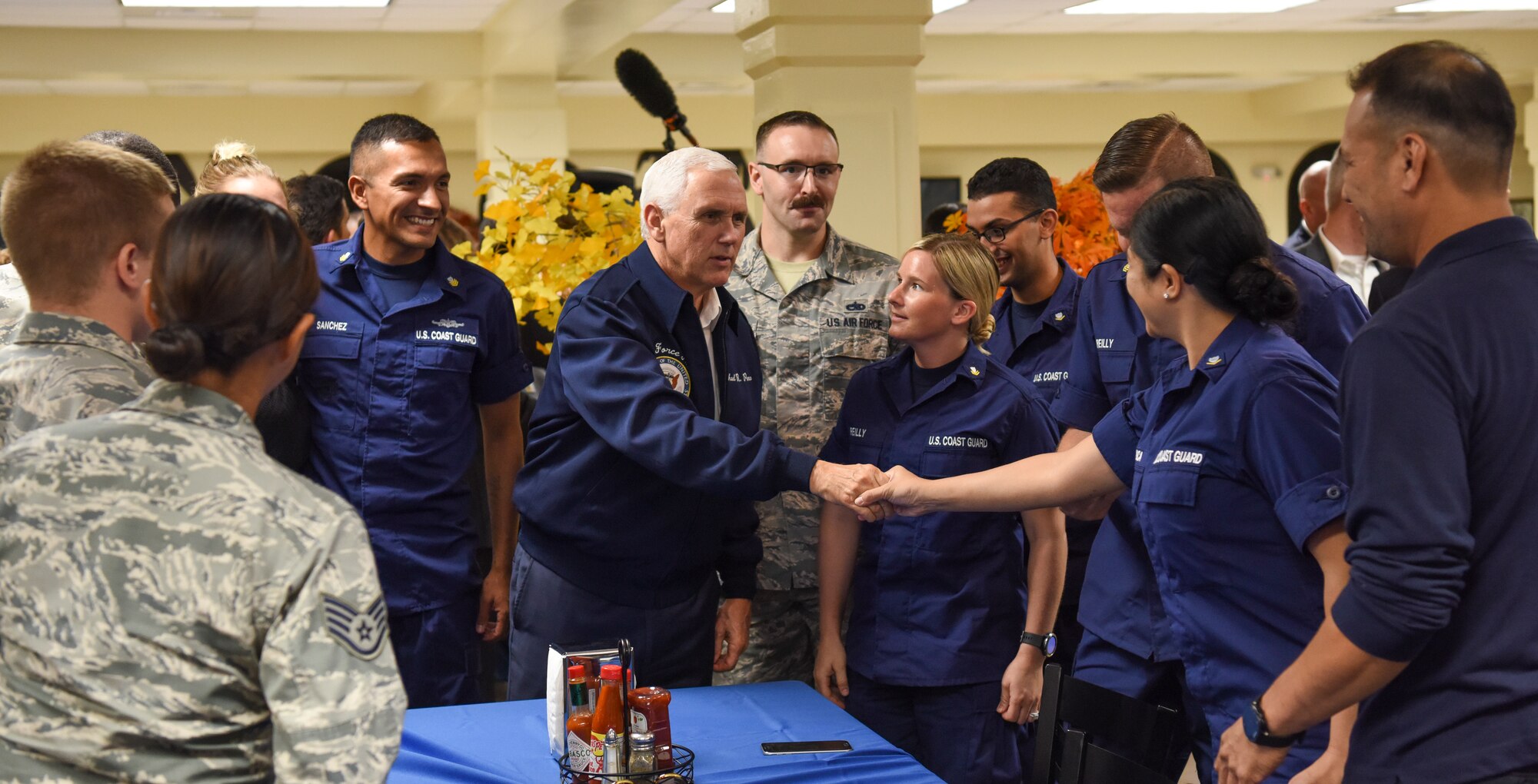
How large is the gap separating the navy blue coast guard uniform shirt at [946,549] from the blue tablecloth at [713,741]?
13.9 inches

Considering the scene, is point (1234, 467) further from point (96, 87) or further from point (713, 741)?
point (96, 87)

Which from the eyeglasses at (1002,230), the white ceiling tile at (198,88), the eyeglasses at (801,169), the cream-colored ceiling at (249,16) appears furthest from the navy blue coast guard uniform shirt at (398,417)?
the white ceiling tile at (198,88)

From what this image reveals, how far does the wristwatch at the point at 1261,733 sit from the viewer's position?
1846 millimetres

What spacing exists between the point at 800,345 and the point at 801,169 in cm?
44

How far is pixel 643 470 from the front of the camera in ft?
9.15

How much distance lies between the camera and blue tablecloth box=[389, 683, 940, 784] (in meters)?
2.12

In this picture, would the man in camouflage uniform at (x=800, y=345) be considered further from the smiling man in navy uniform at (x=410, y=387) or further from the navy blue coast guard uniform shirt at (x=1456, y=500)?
the navy blue coast guard uniform shirt at (x=1456, y=500)

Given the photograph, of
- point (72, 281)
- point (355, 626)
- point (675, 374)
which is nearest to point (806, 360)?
point (675, 374)

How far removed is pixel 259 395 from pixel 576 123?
500 inches

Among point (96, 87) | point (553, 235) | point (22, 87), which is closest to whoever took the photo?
point (553, 235)

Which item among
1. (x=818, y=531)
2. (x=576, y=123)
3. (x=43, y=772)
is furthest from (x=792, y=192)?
(x=576, y=123)

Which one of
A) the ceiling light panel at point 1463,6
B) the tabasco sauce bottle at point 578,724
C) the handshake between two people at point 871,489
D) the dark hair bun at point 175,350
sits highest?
the ceiling light panel at point 1463,6

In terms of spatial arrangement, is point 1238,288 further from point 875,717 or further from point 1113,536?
point 875,717

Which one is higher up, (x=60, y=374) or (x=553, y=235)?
(x=553, y=235)
